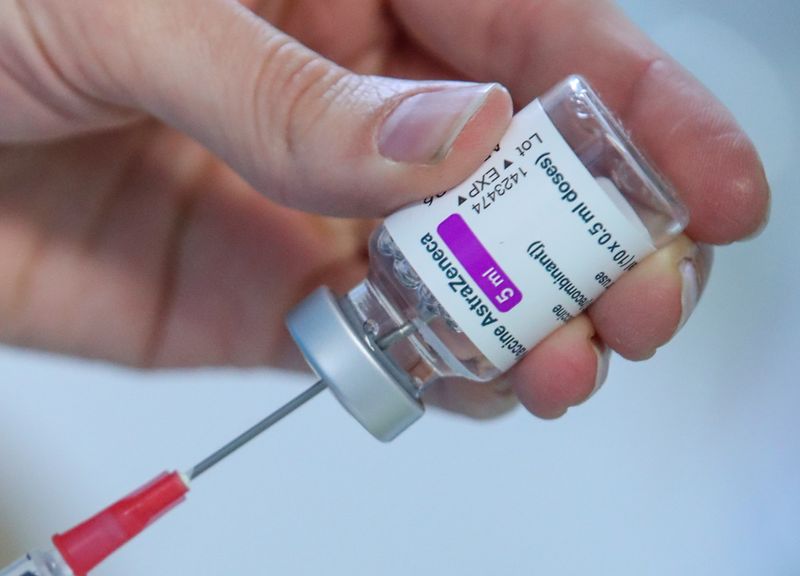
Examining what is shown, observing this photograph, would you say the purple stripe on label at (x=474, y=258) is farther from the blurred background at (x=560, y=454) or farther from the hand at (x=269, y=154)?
the blurred background at (x=560, y=454)

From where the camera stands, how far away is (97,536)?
1.51 feet

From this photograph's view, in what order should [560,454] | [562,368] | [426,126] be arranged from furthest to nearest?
[560,454] → [562,368] → [426,126]

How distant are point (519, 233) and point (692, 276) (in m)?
0.19

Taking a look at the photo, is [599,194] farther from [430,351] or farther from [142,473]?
[142,473]

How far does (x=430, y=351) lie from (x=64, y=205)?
13.0 inches

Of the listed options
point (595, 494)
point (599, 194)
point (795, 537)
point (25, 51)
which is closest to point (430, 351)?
point (599, 194)

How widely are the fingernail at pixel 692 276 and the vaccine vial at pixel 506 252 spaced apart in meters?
0.05

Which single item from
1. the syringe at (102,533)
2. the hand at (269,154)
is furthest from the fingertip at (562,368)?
the syringe at (102,533)

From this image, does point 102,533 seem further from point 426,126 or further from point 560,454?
point 560,454

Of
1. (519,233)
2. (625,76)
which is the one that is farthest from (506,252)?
(625,76)

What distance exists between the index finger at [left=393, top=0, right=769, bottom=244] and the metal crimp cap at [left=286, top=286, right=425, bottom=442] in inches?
8.7

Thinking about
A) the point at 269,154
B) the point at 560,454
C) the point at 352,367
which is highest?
the point at 269,154

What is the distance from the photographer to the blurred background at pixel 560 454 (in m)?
0.96

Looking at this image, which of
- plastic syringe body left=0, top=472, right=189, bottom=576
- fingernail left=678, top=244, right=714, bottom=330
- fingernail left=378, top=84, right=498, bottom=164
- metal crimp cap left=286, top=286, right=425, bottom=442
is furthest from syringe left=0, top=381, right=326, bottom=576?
fingernail left=678, top=244, right=714, bottom=330
